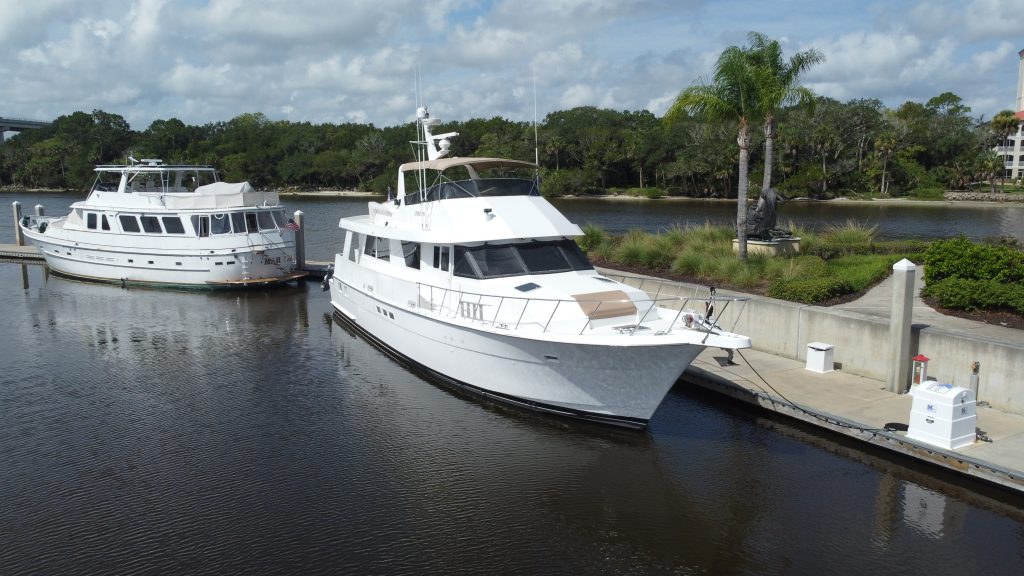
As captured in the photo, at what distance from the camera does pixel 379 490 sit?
10.4 metres

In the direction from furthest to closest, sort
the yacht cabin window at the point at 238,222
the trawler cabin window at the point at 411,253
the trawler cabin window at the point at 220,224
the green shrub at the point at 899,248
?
the yacht cabin window at the point at 238,222 → the trawler cabin window at the point at 220,224 → the green shrub at the point at 899,248 → the trawler cabin window at the point at 411,253

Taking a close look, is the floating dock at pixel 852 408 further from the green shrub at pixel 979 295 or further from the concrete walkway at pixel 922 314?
the green shrub at pixel 979 295

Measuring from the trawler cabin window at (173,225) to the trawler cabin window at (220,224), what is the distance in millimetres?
1121

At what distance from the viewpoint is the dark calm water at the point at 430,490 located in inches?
346

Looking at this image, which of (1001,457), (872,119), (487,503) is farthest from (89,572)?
(872,119)

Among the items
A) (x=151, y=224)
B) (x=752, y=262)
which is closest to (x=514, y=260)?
(x=752, y=262)

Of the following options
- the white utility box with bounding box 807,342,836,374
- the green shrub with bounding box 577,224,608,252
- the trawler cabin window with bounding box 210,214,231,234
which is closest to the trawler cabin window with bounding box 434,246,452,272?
the white utility box with bounding box 807,342,836,374

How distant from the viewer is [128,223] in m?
26.8

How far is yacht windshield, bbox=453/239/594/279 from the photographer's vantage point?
45.8 ft

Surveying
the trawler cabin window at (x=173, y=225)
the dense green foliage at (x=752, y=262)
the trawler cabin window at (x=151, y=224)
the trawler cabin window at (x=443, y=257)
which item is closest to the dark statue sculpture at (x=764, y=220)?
the dense green foliage at (x=752, y=262)

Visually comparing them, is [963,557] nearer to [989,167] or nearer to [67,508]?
[67,508]

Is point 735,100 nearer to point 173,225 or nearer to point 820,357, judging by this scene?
point 820,357

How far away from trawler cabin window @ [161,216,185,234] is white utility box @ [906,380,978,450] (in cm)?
2347

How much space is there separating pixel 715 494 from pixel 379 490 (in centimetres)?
465
